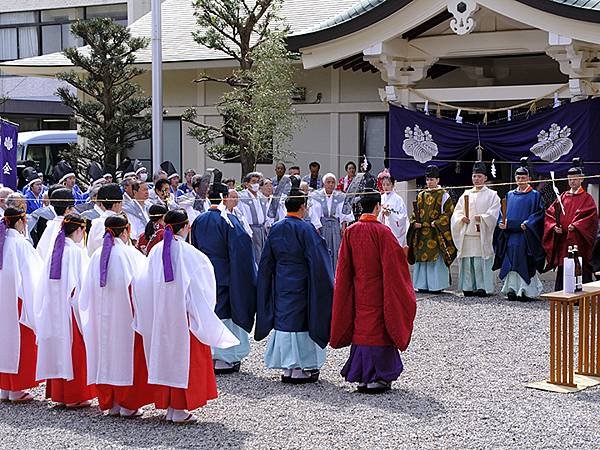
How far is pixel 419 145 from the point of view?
14.5m

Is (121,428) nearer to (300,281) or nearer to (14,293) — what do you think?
(14,293)

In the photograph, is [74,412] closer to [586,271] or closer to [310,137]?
[586,271]

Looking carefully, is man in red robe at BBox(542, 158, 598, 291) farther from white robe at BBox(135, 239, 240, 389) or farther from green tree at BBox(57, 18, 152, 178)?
green tree at BBox(57, 18, 152, 178)

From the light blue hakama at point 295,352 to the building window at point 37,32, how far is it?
24.6m

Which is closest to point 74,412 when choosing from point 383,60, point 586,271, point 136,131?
point 586,271

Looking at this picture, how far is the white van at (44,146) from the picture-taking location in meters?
25.5

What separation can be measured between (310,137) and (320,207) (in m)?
4.13

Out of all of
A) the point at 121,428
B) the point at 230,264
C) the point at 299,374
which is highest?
the point at 230,264

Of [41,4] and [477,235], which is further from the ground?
[41,4]

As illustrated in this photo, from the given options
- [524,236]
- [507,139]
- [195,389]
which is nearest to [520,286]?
[524,236]

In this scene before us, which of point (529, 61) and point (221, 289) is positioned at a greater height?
point (529, 61)

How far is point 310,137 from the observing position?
17.8 meters

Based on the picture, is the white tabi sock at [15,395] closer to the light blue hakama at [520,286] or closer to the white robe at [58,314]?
the white robe at [58,314]

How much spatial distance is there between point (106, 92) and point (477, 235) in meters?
7.40
